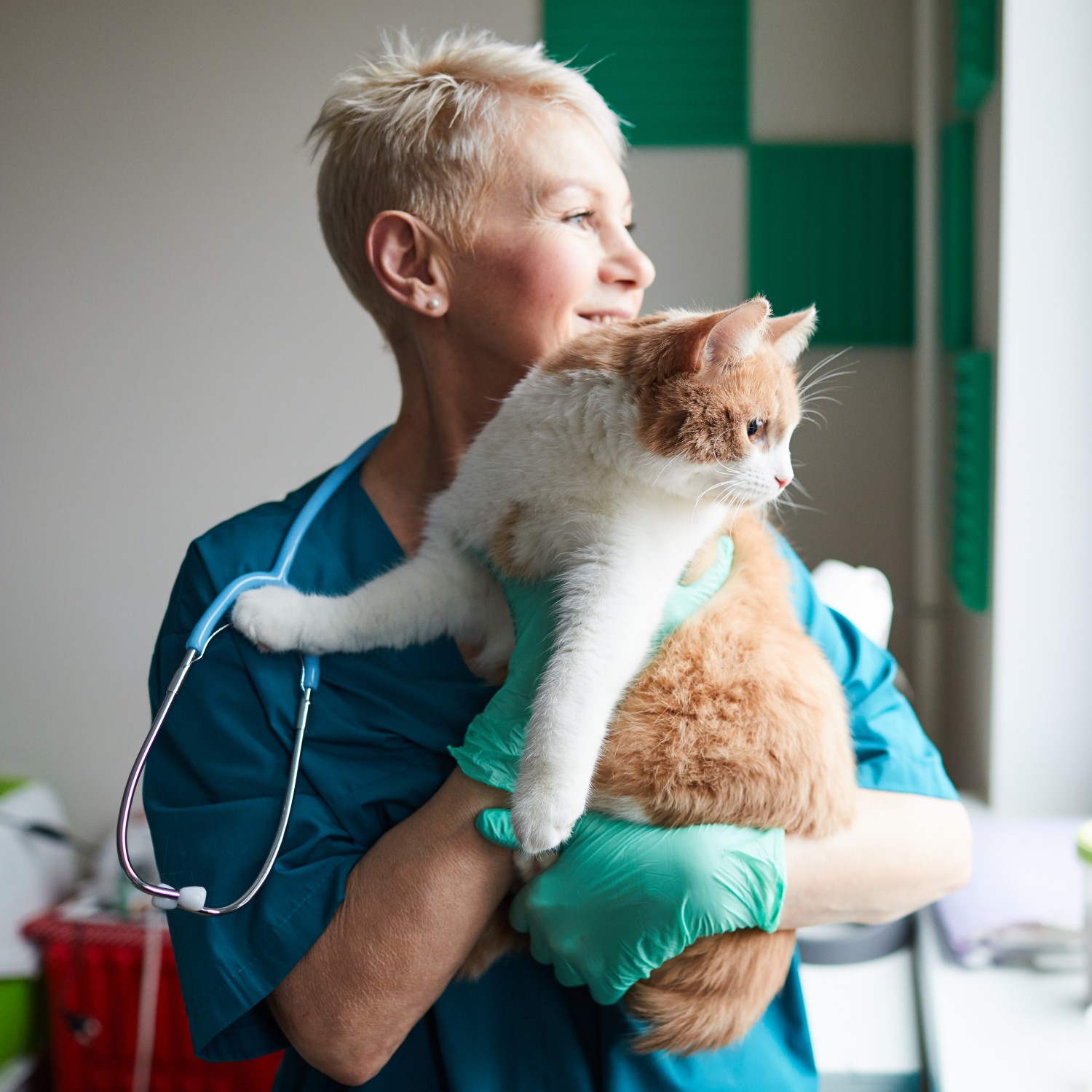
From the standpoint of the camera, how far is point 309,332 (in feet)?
9.37

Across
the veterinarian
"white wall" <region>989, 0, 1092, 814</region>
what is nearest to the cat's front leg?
the veterinarian

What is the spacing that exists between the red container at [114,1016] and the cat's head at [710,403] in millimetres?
2112

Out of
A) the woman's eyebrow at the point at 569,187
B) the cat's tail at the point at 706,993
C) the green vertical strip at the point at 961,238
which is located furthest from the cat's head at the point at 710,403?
the green vertical strip at the point at 961,238

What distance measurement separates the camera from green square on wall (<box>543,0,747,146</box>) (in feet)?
8.73

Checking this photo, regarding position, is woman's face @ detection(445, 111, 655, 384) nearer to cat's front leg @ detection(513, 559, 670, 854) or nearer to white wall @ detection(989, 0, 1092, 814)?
cat's front leg @ detection(513, 559, 670, 854)

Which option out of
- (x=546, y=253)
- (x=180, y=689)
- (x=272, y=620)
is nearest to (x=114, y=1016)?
(x=180, y=689)

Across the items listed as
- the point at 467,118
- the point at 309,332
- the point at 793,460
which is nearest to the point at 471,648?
the point at 467,118

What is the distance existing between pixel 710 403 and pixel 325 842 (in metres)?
0.60

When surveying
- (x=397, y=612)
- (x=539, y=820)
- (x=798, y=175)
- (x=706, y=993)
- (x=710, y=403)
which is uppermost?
(x=798, y=175)

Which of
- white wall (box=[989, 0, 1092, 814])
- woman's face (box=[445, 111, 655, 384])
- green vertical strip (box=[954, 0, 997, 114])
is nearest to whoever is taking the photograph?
woman's face (box=[445, 111, 655, 384])

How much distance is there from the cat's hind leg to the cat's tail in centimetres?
37

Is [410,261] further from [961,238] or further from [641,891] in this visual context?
[961,238]

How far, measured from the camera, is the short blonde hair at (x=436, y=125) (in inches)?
43.5

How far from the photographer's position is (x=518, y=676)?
99 centimetres
